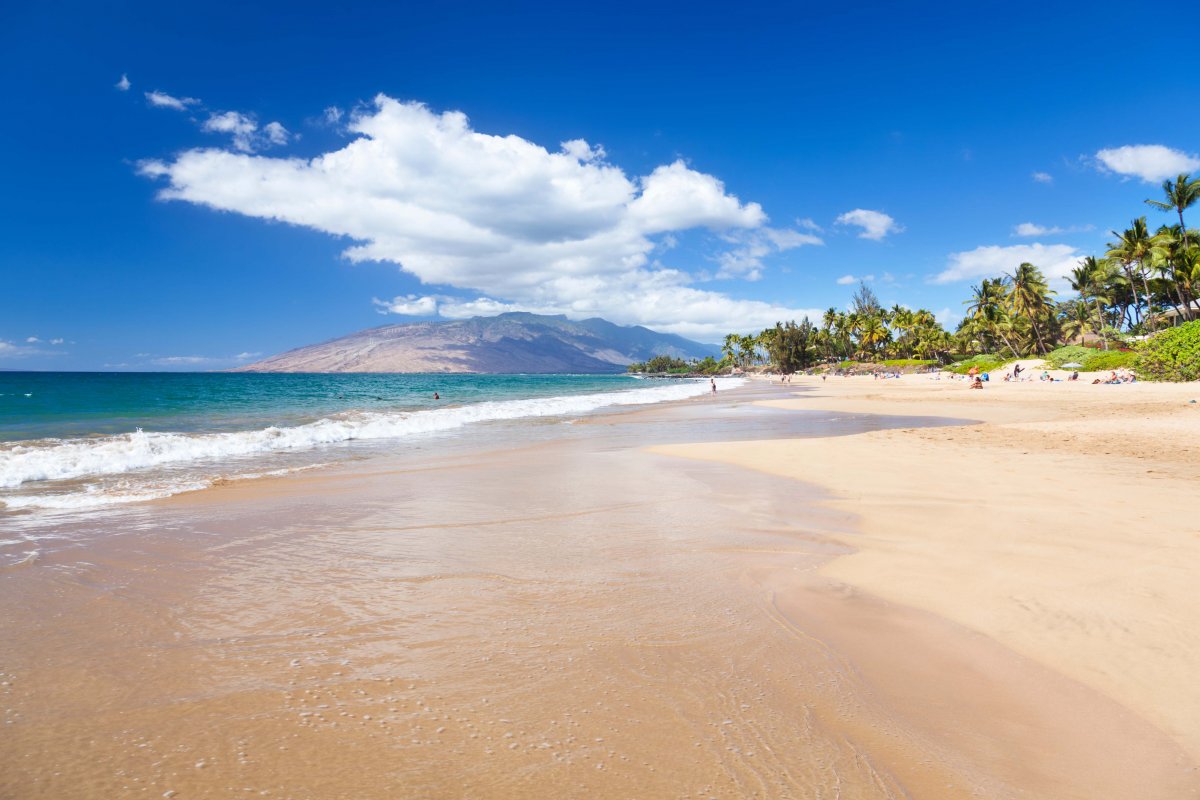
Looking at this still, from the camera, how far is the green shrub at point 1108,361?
46.1 metres

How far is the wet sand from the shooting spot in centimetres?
271

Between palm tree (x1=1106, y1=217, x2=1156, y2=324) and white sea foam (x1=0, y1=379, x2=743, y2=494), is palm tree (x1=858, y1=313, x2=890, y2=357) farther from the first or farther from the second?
white sea foam (x1=0, y1=379, x2=743, y2=494)

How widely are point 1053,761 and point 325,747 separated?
3.75 meters

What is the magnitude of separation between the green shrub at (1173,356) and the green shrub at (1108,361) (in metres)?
4.89

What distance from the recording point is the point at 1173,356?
37344mm

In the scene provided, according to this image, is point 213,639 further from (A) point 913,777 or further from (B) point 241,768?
(A) point 913,777

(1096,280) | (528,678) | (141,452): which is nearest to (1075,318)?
(1096,280)

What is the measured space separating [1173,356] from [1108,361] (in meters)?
14.0

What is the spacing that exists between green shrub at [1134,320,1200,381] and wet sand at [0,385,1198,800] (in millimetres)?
45410

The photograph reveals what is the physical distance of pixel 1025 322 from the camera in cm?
8450

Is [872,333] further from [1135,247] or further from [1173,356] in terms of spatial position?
[1173,356]

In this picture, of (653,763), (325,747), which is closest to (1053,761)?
(653,763)

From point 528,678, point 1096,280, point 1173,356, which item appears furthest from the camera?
point 1096,280

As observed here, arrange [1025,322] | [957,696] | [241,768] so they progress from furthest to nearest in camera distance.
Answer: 1. [1025,322]
2. [957,696]
3. [241,768]
